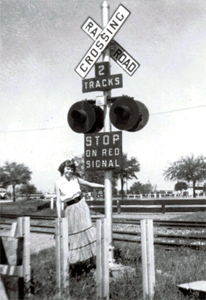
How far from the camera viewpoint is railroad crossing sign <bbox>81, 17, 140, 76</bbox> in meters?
7.56

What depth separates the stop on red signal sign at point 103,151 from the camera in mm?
7195

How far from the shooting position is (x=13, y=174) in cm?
5041

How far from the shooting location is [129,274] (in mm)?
6633

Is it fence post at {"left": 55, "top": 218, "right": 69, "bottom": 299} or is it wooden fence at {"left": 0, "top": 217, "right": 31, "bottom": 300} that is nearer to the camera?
wooden fence at {"left": 0, "top": 217, "right": 31, "bottom": 300}

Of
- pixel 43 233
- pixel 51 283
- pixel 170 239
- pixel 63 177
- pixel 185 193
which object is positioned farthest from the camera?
pixel 185 193

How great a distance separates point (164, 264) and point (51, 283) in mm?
2833

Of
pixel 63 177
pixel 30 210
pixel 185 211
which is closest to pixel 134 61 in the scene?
pixel 63 177

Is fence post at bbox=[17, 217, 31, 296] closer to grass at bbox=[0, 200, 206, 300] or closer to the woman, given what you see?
grass at bbox=[0, 200, 206, 300]

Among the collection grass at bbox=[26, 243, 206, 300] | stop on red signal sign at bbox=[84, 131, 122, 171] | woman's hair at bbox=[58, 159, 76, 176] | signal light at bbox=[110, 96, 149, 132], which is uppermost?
signal light at bbox=[110, 96, 149, 132]

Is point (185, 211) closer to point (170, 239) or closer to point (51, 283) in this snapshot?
point (170, 239)

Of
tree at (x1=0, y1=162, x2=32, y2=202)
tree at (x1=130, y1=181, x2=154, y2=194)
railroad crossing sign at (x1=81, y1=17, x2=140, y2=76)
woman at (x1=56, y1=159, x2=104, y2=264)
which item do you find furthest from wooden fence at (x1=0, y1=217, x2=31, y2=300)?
tree at (x1=130, y1=181, x2=154, y2=194)

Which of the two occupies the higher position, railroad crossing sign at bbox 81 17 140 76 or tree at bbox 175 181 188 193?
railroad crossing sign at bbox 81 17 140 76

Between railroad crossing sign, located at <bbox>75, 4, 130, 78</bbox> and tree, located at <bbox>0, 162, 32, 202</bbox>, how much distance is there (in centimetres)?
4296

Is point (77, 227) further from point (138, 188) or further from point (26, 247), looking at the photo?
point (138, 188)
